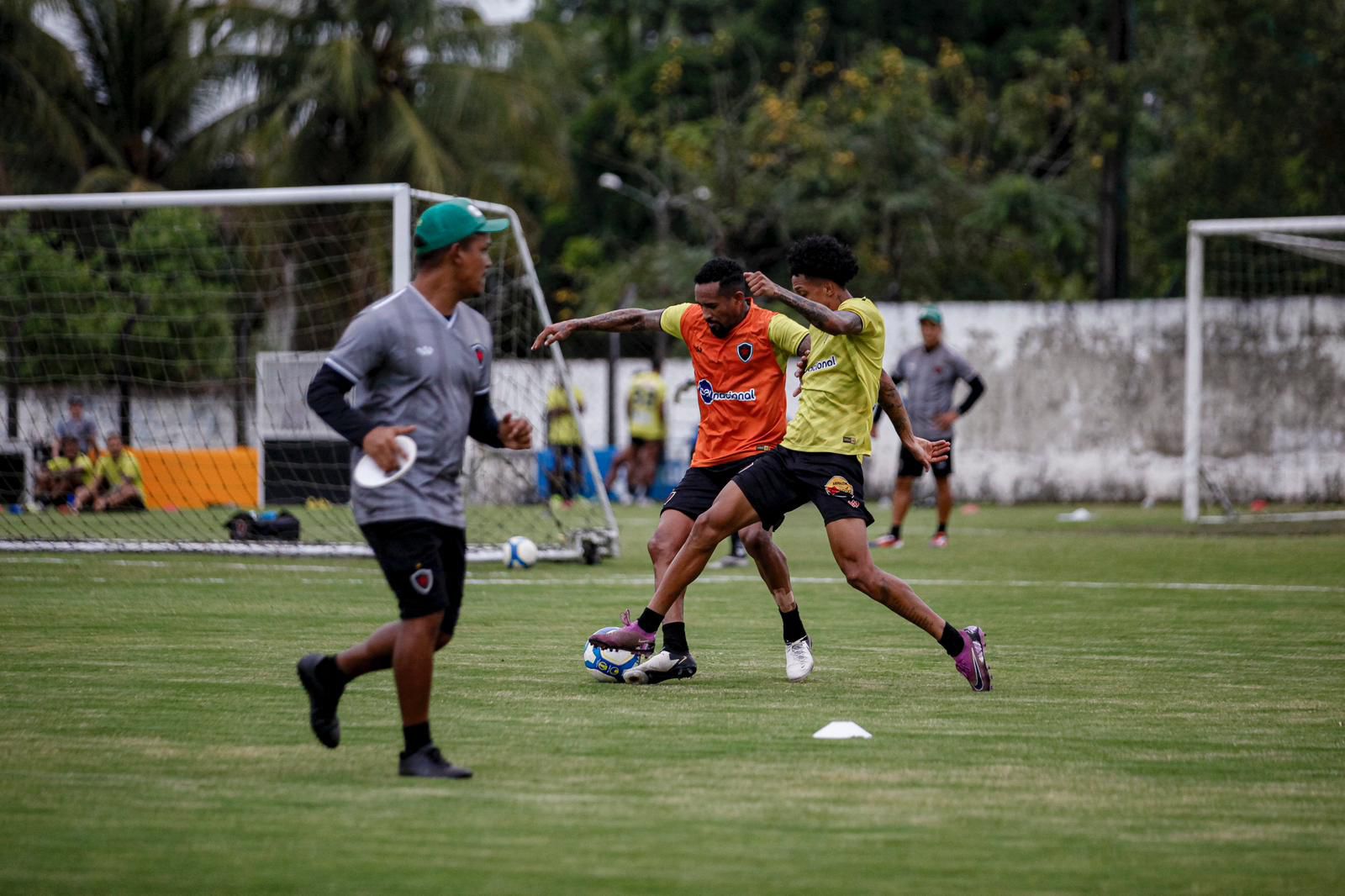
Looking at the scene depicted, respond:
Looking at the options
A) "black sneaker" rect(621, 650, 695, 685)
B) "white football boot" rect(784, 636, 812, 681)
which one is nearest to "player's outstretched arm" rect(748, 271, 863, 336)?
"white football boot" rect(784, 636, 812, 681)

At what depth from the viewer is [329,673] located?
5984 mm

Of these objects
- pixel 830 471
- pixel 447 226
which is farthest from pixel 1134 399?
pixel 447 226

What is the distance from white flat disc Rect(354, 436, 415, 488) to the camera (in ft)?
18.4

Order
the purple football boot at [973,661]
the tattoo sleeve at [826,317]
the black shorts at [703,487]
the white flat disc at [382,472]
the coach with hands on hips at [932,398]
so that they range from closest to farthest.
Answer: the white flat disc at [382,472] → the tattoo sleeve at [826,317] → the purple football boot at [973,661] → the black shorts at [703,487] → the coach with hands on hips at [932,398]

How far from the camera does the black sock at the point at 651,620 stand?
312 inches

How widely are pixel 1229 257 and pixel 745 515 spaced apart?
2136 cm

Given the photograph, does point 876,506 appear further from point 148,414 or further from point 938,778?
point 938,778

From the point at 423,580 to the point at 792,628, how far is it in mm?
3030

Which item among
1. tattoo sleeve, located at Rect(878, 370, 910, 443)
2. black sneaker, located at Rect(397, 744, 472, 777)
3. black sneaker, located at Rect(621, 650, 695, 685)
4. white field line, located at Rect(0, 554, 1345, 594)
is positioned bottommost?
white field line, located at Rect(0, 554, 1345, 594)

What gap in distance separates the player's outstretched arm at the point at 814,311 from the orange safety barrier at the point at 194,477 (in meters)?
17.1

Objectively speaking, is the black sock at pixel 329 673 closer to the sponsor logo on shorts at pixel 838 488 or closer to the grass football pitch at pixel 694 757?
the grass football pitch at pixel 694 757

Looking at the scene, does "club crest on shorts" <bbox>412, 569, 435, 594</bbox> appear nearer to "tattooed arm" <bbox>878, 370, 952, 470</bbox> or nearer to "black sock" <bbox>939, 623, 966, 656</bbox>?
"black sock" <bbox>939, 623, 966, 656</bbox>

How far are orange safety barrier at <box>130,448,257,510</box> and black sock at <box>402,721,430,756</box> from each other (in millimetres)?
18558

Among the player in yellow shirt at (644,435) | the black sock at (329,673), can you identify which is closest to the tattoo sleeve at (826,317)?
the black sock at (329,673)
